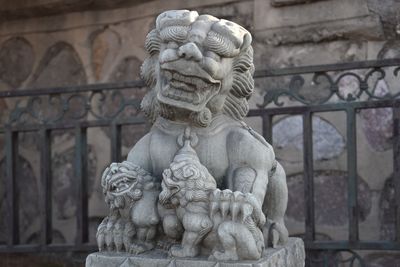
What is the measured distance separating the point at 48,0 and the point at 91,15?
0.76 ft

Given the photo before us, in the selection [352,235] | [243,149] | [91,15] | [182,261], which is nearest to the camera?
[182,261]

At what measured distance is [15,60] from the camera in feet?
11.7

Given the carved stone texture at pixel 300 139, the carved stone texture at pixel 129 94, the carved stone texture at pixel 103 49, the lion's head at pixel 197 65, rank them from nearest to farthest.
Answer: the lion's head at pixel 197 65, the carved stone texture at pixel 300 139, the carved stone texture at pixel 129 94, the carved stone texture at pixel 103 49

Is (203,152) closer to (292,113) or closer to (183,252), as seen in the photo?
(183,252)

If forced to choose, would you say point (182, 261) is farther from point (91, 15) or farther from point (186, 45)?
point (91, 15)

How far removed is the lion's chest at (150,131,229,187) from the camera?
5.76ft

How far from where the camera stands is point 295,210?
2885 mm

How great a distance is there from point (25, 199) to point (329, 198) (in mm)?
1608

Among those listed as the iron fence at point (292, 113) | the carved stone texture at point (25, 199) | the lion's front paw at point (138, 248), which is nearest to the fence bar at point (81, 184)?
the iron fence at point (292, 113)

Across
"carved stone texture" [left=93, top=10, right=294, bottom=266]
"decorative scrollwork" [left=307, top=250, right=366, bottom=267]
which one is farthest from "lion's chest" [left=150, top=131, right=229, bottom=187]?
"decorative scrollwork" [left=307, top=250, right=366, bottom=267]

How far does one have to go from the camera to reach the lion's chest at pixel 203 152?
175 cm

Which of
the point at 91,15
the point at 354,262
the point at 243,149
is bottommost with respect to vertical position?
the point at 354,262

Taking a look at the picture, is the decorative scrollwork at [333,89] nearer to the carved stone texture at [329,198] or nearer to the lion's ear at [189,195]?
the carved stone texture at [329,198]

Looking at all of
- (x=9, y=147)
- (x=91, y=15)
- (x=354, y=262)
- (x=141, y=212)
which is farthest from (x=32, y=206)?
(x=141, y=212)
